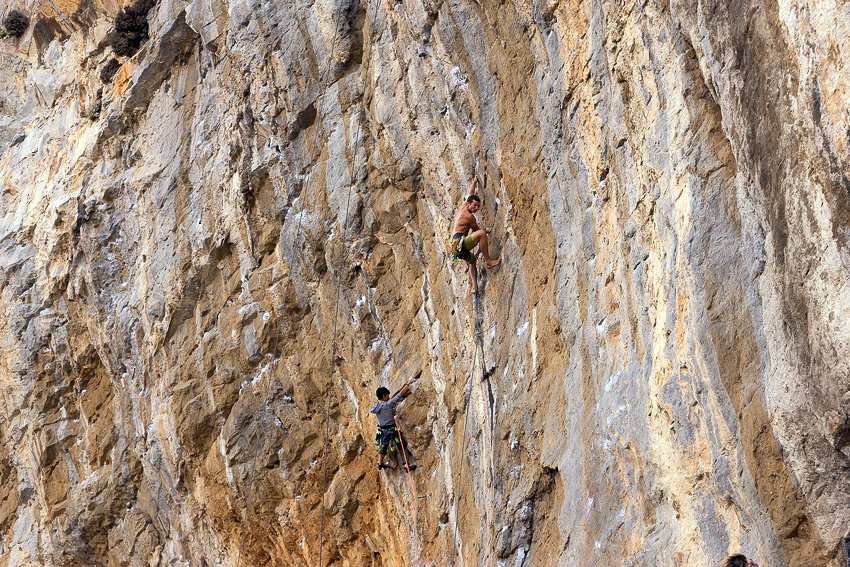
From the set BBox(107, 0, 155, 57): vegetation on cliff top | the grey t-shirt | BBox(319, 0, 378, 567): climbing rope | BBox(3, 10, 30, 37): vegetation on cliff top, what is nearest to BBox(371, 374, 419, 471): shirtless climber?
the grey t-shirt

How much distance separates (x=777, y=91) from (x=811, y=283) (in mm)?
1182

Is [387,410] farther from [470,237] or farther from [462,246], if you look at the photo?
[470,237]

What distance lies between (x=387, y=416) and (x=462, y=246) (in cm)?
289

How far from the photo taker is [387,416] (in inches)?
429

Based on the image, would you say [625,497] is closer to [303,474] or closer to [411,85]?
[411,85]

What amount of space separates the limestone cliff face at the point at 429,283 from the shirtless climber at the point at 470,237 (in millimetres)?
260

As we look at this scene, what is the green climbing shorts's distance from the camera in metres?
9.30

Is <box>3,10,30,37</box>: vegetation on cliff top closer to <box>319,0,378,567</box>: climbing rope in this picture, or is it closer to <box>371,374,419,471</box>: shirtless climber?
<box>319,0,378,567</box>: climbing rope

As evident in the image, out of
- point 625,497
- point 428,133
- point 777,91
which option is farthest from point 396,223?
point 777,91

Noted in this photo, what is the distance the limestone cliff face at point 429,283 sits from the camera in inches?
198

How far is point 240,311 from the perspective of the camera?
13.5 m

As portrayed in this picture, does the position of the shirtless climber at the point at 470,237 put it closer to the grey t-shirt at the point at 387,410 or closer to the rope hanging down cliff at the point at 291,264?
the grey t-shirt at the point at 387,410

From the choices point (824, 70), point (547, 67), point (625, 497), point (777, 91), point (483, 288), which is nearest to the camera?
point (824, 70)

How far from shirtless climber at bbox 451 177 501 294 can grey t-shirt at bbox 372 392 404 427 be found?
2.15 m
